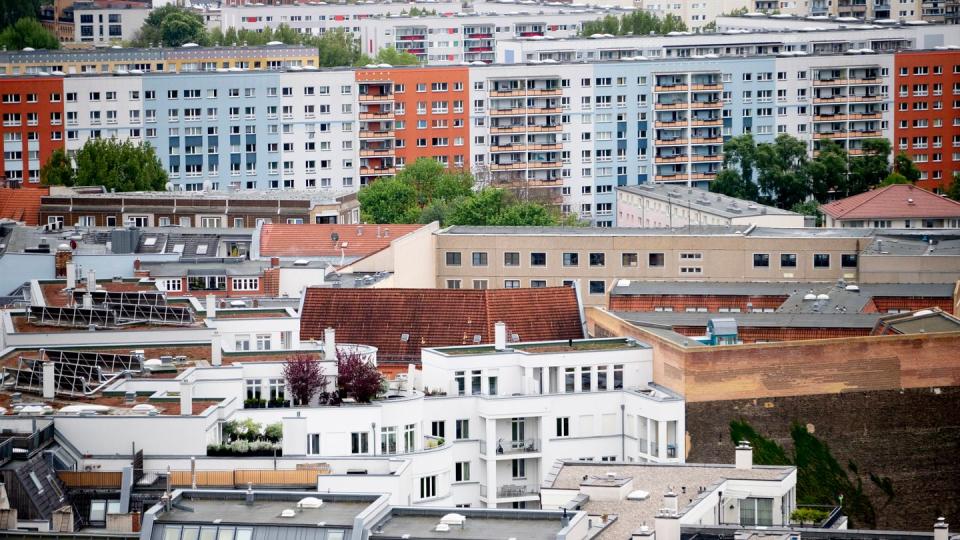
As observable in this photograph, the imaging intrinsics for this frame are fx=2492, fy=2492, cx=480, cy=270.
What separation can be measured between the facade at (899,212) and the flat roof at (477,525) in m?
76.8

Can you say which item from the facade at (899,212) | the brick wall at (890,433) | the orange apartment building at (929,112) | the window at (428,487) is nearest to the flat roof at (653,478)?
the window at (428,487)

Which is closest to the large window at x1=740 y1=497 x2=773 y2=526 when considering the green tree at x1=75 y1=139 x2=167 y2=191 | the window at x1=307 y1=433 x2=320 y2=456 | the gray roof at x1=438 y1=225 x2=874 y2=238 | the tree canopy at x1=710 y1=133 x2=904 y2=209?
the window at x1=307 y1=433 x2=320 y2=456

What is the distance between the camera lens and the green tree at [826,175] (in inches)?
5910

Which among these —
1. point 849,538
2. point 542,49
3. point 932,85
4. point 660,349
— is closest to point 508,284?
point 660,349

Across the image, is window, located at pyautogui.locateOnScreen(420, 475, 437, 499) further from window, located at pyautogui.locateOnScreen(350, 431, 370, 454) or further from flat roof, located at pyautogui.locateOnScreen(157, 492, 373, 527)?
flat roof, located at pyautogui.locateOnScreen(157, 492, 373, 527)

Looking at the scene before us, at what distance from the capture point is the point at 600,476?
58375mm

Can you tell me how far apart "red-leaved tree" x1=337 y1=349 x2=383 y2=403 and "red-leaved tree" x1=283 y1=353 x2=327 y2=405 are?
61 cm

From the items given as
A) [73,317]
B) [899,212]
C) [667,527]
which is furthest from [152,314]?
[899,212]

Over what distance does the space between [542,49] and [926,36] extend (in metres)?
28.3

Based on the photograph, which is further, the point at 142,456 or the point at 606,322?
the point at 606,322

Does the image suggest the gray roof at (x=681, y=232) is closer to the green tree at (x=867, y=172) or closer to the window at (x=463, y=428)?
the window at (x=463, y=428)

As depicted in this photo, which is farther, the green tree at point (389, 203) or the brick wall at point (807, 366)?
the green tree at point (389, 203)

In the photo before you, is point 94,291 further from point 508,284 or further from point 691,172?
point 691,172

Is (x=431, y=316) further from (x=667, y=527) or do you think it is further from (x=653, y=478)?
(x=667, y=527)
